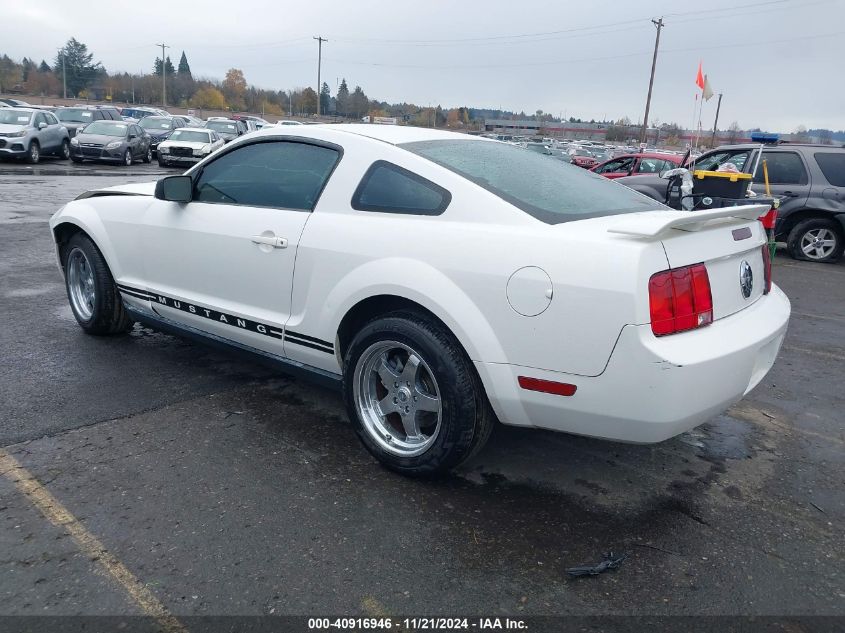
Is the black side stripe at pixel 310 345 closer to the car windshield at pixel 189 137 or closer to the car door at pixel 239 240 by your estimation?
the car door at pixel 239 240

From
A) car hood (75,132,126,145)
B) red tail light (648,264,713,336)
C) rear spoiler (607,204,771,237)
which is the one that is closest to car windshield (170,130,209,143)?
car hood (75,132,126,145)

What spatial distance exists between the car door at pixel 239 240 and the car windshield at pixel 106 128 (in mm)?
20897

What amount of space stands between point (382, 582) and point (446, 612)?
26 cm

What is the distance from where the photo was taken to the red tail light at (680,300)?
265cm

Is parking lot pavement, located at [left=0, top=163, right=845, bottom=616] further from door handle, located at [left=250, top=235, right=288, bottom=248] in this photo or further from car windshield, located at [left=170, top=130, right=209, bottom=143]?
car windshield, located at [left=170, top=130, right=209, bottom=143]

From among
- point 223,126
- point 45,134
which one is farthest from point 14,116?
point 223,126

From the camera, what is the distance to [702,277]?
2.86 m

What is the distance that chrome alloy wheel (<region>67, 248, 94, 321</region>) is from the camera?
16.7 ft

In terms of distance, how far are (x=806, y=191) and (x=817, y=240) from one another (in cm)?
79

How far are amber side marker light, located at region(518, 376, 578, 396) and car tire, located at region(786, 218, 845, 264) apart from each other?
368 inches

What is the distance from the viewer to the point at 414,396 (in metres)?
3.21

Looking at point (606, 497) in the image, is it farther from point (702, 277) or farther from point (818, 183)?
point (818, 183)

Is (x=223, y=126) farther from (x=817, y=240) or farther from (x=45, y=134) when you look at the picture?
(x=817, y=240)

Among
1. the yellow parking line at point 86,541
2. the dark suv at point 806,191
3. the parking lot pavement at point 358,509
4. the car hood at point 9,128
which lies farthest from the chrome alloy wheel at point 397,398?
the car hood at point 9,128
